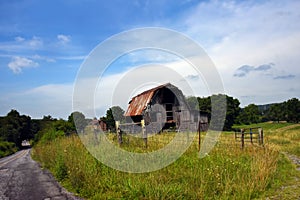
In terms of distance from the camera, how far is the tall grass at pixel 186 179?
21.0 feet

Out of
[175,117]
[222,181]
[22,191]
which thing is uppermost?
[175,117]

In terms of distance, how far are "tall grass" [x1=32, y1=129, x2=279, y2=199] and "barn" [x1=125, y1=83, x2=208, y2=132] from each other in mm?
16585

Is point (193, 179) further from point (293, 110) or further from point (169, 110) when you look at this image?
point (293, 110)

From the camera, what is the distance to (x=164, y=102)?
2847 cm

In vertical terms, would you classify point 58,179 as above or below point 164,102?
below

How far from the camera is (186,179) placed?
7258 millimetres

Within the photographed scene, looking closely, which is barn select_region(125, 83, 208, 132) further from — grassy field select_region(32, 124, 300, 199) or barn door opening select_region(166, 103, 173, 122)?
grassy field select_region(32, 124, 300, 199)

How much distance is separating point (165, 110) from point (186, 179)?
20886 mm

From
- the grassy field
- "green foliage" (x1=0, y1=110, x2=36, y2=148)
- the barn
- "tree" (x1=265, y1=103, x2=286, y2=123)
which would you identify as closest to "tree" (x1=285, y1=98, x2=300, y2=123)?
"tree" (x1=265, y1=103, x2=286, y2=123)

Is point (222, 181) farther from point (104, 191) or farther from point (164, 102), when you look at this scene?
point (164, 102)

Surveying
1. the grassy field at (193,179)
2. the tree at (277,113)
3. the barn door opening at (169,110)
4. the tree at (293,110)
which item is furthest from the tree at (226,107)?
the grassy field at (193,179)

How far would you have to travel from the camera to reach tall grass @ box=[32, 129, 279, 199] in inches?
252

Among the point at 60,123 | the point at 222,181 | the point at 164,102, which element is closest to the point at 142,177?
the point at 222,181

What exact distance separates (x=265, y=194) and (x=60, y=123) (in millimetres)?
26994
